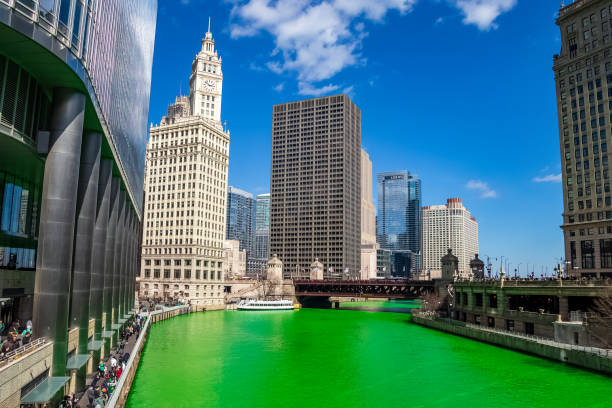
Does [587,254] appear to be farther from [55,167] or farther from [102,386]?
[55,167]

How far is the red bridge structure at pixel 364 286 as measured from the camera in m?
142

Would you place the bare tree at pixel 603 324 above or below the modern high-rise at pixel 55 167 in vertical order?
below

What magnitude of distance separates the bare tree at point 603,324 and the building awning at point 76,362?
184ft

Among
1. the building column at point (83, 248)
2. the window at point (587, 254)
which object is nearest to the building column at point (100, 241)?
the building column at point (83, 248)

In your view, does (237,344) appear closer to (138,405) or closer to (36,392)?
(138,405)

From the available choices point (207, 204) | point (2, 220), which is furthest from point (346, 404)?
point (207, 204)

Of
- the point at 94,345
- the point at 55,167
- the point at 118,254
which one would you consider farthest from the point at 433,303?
the point at 55,167

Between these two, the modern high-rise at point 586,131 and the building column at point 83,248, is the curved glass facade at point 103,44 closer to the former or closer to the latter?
the building column at point 83,248

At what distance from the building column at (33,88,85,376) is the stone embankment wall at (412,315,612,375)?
5371cm

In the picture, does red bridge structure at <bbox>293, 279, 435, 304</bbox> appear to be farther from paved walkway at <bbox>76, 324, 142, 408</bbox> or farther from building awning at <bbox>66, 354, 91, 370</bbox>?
building awning at <bbox>66, 354, 91, 370</bbox>

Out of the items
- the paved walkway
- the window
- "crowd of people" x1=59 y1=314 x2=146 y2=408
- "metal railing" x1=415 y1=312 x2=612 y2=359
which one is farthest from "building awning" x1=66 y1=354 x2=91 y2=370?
the window

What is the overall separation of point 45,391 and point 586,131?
11265 cm

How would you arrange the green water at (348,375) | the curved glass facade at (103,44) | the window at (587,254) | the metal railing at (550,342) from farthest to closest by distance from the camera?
the window at (587,254), the metal railing at (550,342), the green water at (348,375), the curved glass facade at (103,44)

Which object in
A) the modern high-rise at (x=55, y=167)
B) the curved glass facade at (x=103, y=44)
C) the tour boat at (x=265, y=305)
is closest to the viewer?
the curved glass facade at (x=103, y=44)
